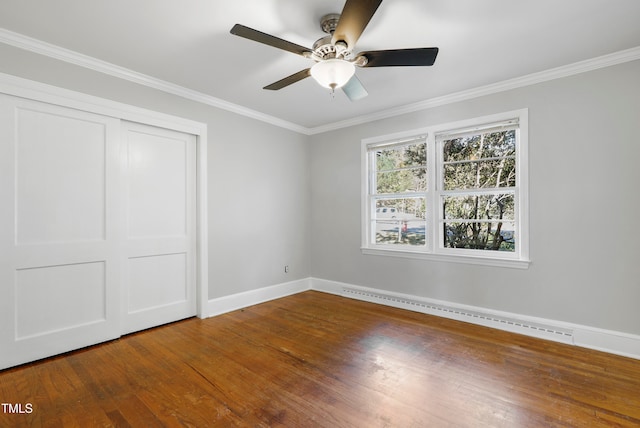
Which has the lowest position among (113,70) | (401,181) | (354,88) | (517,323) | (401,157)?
(517,323)

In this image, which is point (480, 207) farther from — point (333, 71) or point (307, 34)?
point (307, 34)

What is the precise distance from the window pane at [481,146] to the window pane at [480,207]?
0.46 meters

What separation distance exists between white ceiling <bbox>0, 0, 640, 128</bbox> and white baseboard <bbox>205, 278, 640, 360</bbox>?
8.20 ft

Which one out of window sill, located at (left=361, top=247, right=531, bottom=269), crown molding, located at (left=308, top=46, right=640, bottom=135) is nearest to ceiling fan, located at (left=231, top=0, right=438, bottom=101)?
crown molding, located at (left=308, top=46, right=640, bottom=135)

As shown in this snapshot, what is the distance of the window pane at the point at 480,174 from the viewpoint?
3.36 metres

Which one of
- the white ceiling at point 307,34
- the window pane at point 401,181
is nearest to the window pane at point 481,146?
the window pane at point 401,181

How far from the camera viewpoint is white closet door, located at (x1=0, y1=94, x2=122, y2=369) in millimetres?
2439

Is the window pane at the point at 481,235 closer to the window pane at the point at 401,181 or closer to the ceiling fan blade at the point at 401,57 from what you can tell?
the window pane at the point at 401,181

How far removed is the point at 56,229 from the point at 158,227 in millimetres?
862

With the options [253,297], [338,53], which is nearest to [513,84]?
[338,53]

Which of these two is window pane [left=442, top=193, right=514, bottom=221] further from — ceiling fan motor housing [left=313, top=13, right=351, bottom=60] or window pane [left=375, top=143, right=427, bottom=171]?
ceiling fan motor housing [left=313, top=13, right=351, bottom=60]

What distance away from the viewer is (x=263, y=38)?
6.33ft

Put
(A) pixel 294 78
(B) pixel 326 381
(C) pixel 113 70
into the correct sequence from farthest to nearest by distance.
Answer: (C) pixel 113 70, (A) pixel 294 78, (B) pixel 326 381

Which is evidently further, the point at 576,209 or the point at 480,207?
the point at 480,207
